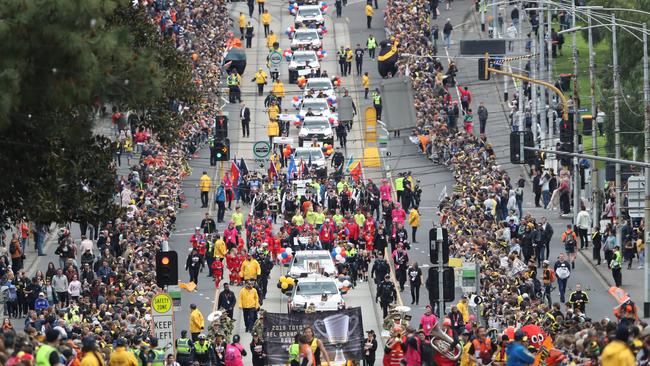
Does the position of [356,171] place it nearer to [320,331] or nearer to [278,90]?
[278,90]

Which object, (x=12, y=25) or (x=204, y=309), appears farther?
(x=204, y=309)

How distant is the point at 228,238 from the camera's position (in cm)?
6184

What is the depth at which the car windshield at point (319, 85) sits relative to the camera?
87312 mm

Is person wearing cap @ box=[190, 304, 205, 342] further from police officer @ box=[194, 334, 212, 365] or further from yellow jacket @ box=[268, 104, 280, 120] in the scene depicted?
yellow jacket @ box=[268, 104, 280, 120]

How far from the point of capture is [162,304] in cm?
4381

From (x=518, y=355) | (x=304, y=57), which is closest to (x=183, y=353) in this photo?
(x=518, y=355)

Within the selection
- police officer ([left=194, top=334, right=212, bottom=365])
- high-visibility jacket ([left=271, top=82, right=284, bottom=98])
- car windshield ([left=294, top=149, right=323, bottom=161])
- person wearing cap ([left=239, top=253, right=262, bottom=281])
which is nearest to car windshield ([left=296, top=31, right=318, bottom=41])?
high-visibility jacket ([left=271, top=82, right=284, bottom=98])

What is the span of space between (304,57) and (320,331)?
4615 cm

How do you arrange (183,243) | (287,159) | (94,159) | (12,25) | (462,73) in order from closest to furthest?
1. (12,25)
2. (94,159)
3. (183,243)
4. (287,159)
5. (462,73)

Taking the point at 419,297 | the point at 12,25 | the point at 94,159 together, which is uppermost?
the point at 12,25

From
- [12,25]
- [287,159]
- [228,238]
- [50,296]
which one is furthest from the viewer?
[287,159]

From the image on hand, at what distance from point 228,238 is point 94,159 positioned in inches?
765

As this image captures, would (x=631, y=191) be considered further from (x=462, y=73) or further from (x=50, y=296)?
(x=462, y=73)

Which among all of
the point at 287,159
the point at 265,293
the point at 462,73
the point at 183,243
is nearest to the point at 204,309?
the point at 265,293
